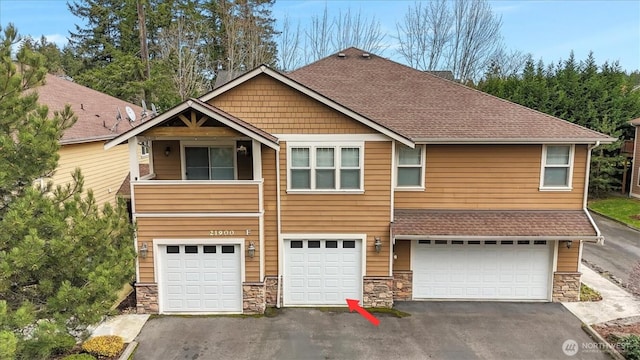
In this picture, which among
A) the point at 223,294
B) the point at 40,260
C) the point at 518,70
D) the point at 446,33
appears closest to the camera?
the point at 40,260

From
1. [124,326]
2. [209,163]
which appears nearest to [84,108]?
[209,163]

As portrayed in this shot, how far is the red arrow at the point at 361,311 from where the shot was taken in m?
9.84

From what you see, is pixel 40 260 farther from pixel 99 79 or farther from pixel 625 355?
pixel 99 79

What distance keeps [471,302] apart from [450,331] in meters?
2.08

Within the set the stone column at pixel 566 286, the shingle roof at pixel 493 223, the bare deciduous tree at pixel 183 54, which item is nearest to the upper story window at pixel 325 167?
the shingle roof at pixel 493 223

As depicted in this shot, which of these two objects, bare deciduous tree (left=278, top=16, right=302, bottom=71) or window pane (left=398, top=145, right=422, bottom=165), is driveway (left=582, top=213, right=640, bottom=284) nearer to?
window pane (left=398, top=145, right=422, bottom=165)

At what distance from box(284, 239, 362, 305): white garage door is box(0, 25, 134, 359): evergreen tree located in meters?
5.08

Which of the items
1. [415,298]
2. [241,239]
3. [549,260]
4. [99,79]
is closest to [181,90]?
[99,79]

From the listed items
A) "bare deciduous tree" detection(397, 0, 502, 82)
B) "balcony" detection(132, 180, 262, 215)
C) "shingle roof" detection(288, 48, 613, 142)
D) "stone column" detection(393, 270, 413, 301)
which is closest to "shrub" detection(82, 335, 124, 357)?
"balcony" detection(132, 180, 262, 215)

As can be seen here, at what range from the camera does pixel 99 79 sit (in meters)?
26.8

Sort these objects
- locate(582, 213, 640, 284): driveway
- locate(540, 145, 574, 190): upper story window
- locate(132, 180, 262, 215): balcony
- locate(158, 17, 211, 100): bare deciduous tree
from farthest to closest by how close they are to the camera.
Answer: locate(158, 17, 211, 100): bare deciduous tree → locate(582, 213, 640, 284): driveway → locate(540, 145, 574, 190): upper story window → locate(132, 180, 262, 215): balcony

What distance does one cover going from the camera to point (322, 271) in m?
10.6

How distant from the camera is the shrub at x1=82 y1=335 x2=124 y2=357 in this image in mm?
7875

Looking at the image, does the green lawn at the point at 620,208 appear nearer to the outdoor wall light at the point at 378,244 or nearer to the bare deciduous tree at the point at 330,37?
the outdoor wall light at the point at 378,244
